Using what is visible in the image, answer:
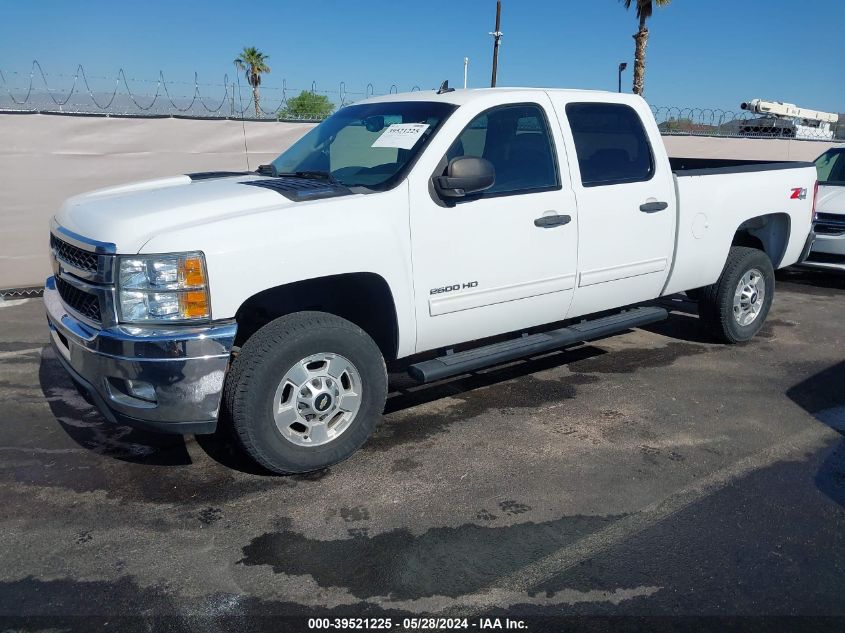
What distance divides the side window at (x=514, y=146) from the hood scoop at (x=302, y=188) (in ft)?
2.69

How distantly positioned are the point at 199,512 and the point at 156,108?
6.97 m

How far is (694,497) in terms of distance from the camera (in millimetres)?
3721

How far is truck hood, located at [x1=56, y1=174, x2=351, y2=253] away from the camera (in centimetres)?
343

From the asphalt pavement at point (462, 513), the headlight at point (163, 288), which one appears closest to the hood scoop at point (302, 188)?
the headlight at point (163, 288)

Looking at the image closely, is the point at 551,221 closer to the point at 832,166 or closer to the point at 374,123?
the point at 374,123

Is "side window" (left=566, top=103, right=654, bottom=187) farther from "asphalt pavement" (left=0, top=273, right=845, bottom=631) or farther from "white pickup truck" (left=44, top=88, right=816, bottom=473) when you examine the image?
"asphalt pavement" (left=0, top=273, right=845, bottom=631)

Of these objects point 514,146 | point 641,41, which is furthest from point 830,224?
point 641,41

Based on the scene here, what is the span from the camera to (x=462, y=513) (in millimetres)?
3559

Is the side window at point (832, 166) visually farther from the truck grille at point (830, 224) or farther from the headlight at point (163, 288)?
the headlight at point (163, 288)

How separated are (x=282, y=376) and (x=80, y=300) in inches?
44.5

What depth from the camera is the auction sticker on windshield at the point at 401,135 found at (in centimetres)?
426

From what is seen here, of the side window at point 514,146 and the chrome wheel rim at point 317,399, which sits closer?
the chrome wheel rim at point 317,399

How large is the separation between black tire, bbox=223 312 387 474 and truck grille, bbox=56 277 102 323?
72 cm

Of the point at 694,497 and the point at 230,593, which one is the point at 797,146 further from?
the point at 230,593
